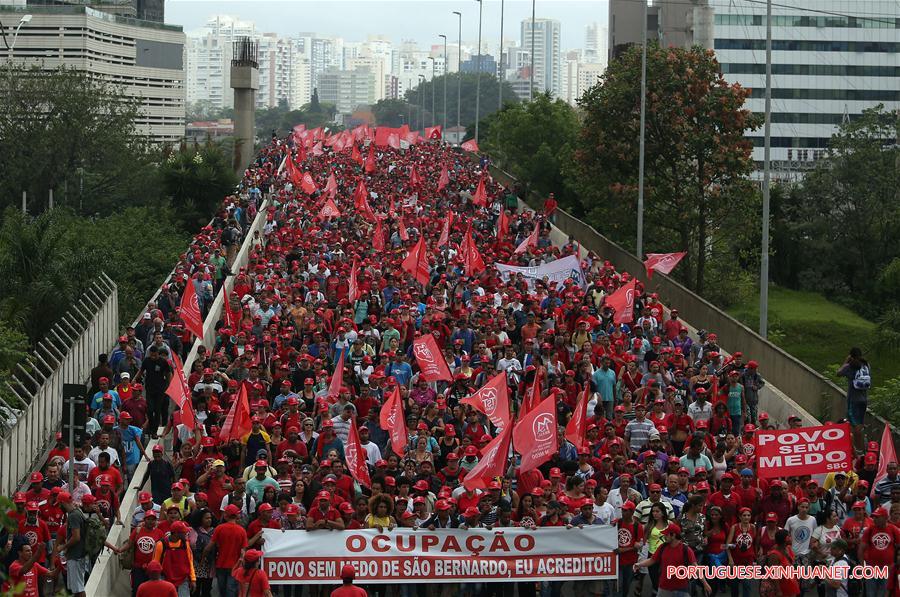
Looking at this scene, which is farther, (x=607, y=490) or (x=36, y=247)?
(x=36, y=247)

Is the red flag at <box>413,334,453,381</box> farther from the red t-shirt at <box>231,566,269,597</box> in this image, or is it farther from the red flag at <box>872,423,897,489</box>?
the red t-shirt at <box>231,566,269,597</box>

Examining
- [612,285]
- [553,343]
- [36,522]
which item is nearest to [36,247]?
[612,285]

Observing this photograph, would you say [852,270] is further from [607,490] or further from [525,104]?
[607,490]

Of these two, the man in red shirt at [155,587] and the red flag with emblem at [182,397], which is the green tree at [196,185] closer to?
the red flag with emblem at [182,397]

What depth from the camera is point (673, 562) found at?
13234 millimetres

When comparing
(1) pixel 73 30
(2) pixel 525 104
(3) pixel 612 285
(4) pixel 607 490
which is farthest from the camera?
(1) pixel 73 30

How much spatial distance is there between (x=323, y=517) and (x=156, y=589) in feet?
6.26

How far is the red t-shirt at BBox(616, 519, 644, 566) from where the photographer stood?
14133 millimetres

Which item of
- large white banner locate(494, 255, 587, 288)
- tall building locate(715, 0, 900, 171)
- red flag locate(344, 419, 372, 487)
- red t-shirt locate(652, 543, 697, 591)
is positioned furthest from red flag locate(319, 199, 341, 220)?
tall building locate(715, 0, 900, 171)

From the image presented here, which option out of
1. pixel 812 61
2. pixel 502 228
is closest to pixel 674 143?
pixel 502 228

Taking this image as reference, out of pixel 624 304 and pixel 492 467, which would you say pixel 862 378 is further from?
pixel 492 467

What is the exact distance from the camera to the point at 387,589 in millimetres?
14766

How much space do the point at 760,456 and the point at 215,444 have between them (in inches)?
218

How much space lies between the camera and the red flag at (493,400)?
17906mm
